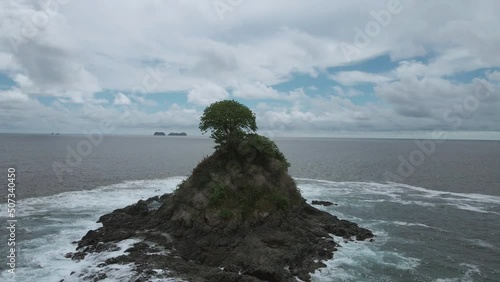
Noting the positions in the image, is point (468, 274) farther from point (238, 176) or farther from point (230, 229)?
point (238, 176)

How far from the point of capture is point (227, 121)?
56000mm

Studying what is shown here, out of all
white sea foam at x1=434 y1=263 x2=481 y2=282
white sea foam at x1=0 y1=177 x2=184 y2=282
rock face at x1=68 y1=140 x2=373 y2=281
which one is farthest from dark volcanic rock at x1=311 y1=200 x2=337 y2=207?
white sea foam at x1=0 y1=177 x2=184 y2=282

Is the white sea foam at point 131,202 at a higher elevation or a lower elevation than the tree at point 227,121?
lower

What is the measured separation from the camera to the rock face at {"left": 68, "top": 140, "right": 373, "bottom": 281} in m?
36.7

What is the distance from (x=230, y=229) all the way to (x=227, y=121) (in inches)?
731

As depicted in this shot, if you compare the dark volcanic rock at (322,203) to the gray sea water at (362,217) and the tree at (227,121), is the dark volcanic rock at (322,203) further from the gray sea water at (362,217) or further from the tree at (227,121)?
the tree at (227,121)

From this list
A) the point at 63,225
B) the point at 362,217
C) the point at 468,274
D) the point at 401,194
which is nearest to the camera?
the point at 468,274

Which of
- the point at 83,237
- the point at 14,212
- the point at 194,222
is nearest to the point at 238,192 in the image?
the point at 194,222

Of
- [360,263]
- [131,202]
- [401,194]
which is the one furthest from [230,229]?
[401,194]

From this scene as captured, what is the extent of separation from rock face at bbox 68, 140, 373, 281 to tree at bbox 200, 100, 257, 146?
3052 mm

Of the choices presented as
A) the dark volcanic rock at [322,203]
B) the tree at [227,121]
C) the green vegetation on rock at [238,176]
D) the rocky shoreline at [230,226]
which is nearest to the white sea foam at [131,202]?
the rocky shoreline at [230,226]

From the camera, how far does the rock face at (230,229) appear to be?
120 ft

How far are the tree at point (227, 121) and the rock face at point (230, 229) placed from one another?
10.0 feet

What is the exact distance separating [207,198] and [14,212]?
32.5m
